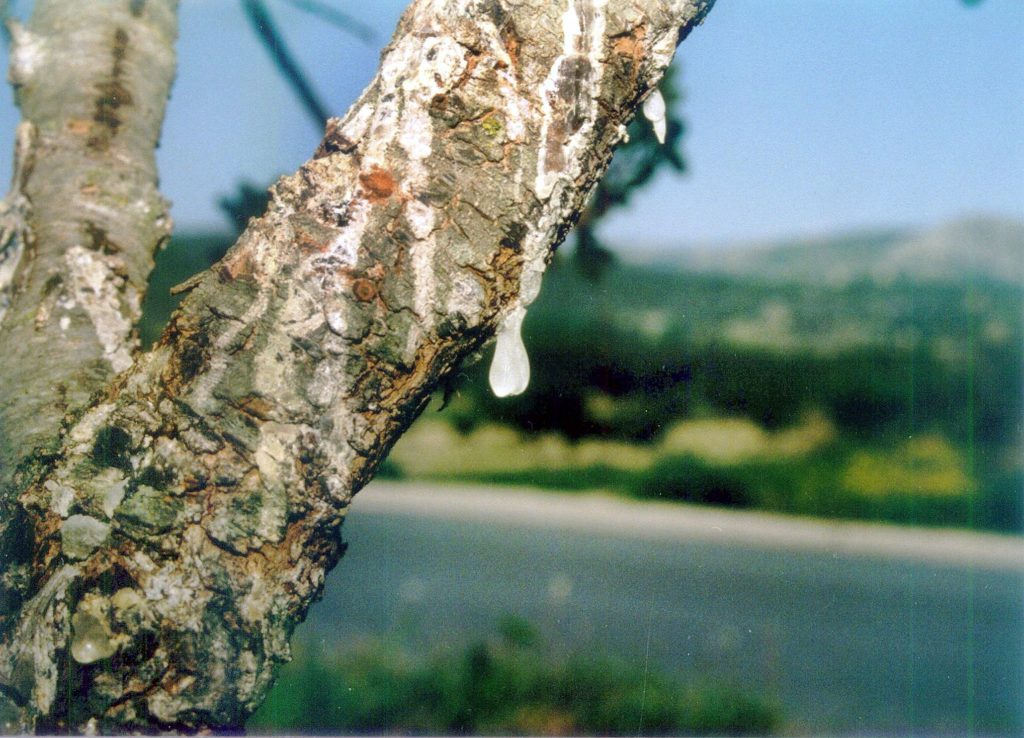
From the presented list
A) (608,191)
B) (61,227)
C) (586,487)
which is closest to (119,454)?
(61,227)

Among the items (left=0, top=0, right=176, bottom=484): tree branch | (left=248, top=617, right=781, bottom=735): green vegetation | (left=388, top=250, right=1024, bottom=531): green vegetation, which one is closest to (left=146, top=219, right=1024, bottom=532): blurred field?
(left=388, top=250, right=1024, bottom=531): green vegetation

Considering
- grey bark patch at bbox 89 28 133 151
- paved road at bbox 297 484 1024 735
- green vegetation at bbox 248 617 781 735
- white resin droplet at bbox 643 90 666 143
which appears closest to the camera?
white resin droplet at bbox 643 90 666 143

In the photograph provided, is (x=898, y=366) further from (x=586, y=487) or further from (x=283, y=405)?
(x=283, y=405)

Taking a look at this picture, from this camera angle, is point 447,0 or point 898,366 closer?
point 447,0

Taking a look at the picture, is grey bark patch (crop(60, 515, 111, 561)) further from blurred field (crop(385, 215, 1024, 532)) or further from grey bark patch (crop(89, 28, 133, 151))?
blurred field (crop(385, 215, 1024, 532))

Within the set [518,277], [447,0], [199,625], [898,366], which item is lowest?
[199,625]

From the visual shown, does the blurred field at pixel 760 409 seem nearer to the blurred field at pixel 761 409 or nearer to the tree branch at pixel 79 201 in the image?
the blurred field at pixel 761 409
